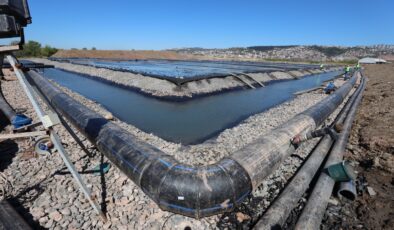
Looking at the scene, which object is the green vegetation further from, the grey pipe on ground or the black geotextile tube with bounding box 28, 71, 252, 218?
the grey pipe on ground

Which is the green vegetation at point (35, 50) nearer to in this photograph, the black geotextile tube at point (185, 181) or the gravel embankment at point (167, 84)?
the gravel embankment at point (167, 84)

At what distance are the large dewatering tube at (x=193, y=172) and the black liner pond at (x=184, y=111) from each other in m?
5.13

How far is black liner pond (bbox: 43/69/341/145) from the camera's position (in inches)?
563

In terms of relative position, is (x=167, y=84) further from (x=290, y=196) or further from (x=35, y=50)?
(x=35, y=50)

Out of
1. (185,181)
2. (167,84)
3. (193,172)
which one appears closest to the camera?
(185,181)

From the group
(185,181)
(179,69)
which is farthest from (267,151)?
(179,69)

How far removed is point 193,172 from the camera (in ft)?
19.2

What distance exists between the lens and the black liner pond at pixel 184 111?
14.3 meters

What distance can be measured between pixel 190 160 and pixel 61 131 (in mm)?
7028

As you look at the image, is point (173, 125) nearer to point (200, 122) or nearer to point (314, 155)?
point (200, 122)

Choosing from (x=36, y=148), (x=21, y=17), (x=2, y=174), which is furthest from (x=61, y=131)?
(x=21, y=17)

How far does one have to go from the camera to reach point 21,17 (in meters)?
4.55

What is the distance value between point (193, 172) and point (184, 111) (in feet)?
43.7

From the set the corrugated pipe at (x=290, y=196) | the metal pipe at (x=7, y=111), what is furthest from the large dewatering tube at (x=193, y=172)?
the metal pipe at (x=7, y=111)
